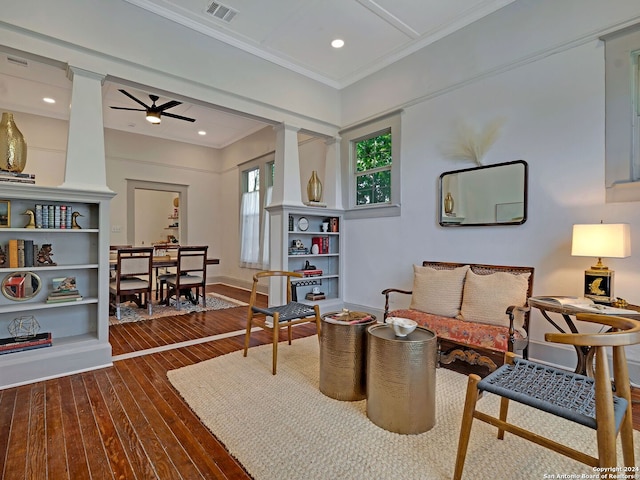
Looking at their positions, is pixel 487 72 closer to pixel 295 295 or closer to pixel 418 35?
pixel 418 35

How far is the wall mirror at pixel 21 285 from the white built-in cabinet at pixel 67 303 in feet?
0.13

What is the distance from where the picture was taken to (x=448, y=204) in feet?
11.9

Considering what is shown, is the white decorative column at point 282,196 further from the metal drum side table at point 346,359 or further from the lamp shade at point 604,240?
the lamp shade at point 604,240

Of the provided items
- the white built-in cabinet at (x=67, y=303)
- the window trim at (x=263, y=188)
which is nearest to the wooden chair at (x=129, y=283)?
the white built-in cabinet at (x=67, y=303)

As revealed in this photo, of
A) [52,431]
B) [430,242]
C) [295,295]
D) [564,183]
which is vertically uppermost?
[564,183]

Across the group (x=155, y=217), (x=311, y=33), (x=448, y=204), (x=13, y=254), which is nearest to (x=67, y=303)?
(x=13, y=254)

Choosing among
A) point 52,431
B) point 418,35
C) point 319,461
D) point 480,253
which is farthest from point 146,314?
point 418,35

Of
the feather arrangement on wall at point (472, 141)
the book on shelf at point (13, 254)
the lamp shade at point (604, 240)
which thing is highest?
the feather arrangement on wall at point (472, 141)

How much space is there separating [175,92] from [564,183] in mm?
3823

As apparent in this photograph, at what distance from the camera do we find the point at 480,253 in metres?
3.36

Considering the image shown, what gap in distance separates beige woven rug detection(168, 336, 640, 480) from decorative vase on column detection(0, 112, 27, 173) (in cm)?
211

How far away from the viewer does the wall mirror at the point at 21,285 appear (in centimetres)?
264

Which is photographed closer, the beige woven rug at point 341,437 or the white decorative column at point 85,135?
the beige woven rug at point 341,437

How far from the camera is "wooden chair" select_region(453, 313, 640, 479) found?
1.16 m
